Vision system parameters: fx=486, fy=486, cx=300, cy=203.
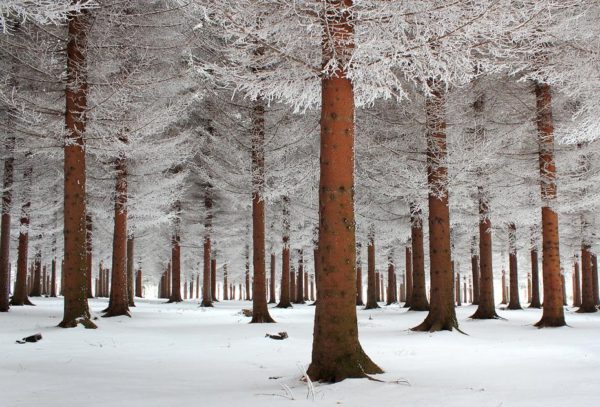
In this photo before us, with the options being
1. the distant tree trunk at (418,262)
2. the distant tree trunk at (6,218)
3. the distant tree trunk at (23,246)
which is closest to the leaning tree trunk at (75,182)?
the distant tree trunk at (6,218)

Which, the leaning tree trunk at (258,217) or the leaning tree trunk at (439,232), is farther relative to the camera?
the leaning tree trunk at (258,217)

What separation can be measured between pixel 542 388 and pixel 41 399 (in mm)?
4563

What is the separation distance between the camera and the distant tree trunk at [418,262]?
56.2 ft

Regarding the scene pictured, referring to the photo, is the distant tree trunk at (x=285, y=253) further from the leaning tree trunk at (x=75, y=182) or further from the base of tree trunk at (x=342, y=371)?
the base of tree trunk at (x=342, y=371)

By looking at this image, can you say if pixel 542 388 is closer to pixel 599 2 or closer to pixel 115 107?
pixel 599 2

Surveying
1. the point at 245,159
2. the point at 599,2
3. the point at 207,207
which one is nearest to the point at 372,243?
the point at 207,207

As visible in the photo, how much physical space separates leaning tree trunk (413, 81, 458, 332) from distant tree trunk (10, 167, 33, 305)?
1285 centimetres

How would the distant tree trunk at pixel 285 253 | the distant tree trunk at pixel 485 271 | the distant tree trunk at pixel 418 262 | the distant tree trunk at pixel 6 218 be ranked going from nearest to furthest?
the distant tree trunk at pixel 485 271 → the distant tree trunk at pixel 6 218 → the distant tree trunk at pixel 418 262 → the distant tree trunk at pixel 285 253

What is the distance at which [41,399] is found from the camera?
419 cm

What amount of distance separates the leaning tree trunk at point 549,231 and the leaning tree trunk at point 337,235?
816cm

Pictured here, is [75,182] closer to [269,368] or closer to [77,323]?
Result: [77,323]

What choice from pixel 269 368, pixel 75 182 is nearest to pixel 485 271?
A: pixel 269 368

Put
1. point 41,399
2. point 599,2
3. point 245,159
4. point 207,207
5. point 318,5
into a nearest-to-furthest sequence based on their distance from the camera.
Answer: point 41,399
point 318,5
point 599,2
point 245,159
point 207,207

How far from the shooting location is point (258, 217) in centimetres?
1285
